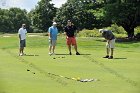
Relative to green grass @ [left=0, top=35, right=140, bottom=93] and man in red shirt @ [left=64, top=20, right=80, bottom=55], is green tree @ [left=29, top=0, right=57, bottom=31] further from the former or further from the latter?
green grass @ [left=0, top=35, right=140, bottom=93]

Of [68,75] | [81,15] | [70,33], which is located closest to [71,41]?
[70,33]

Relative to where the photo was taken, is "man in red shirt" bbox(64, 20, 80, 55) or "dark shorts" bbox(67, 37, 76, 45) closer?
"man in red shirt" bbox(64, 20, 80, 55)

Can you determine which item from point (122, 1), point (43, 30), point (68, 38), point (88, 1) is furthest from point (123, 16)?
point (43, 30)

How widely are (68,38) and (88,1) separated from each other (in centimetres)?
2798

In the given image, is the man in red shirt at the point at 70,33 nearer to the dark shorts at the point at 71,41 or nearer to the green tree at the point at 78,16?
the dark shorts at the point at 71,41

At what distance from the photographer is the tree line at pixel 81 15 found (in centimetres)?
4681

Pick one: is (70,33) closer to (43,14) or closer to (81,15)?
(81,15)

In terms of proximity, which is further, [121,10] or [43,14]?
[43,14]

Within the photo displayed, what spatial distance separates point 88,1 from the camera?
52594 mm

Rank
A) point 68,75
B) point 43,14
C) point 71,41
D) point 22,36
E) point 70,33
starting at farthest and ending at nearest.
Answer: point 43,14 < point 22,36 < point 71,41 < point 70,33 < point 68,75

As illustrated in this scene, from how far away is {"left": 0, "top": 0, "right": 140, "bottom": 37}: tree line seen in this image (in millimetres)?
46812

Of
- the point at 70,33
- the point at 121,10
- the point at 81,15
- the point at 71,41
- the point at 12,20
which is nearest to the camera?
the point at 70,33

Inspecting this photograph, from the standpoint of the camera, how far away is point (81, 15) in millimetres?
83125

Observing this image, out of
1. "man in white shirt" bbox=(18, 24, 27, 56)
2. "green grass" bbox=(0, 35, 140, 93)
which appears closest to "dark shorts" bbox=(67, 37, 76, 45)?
"man in white shirt" bbox=(18, 24, 27, 56)
